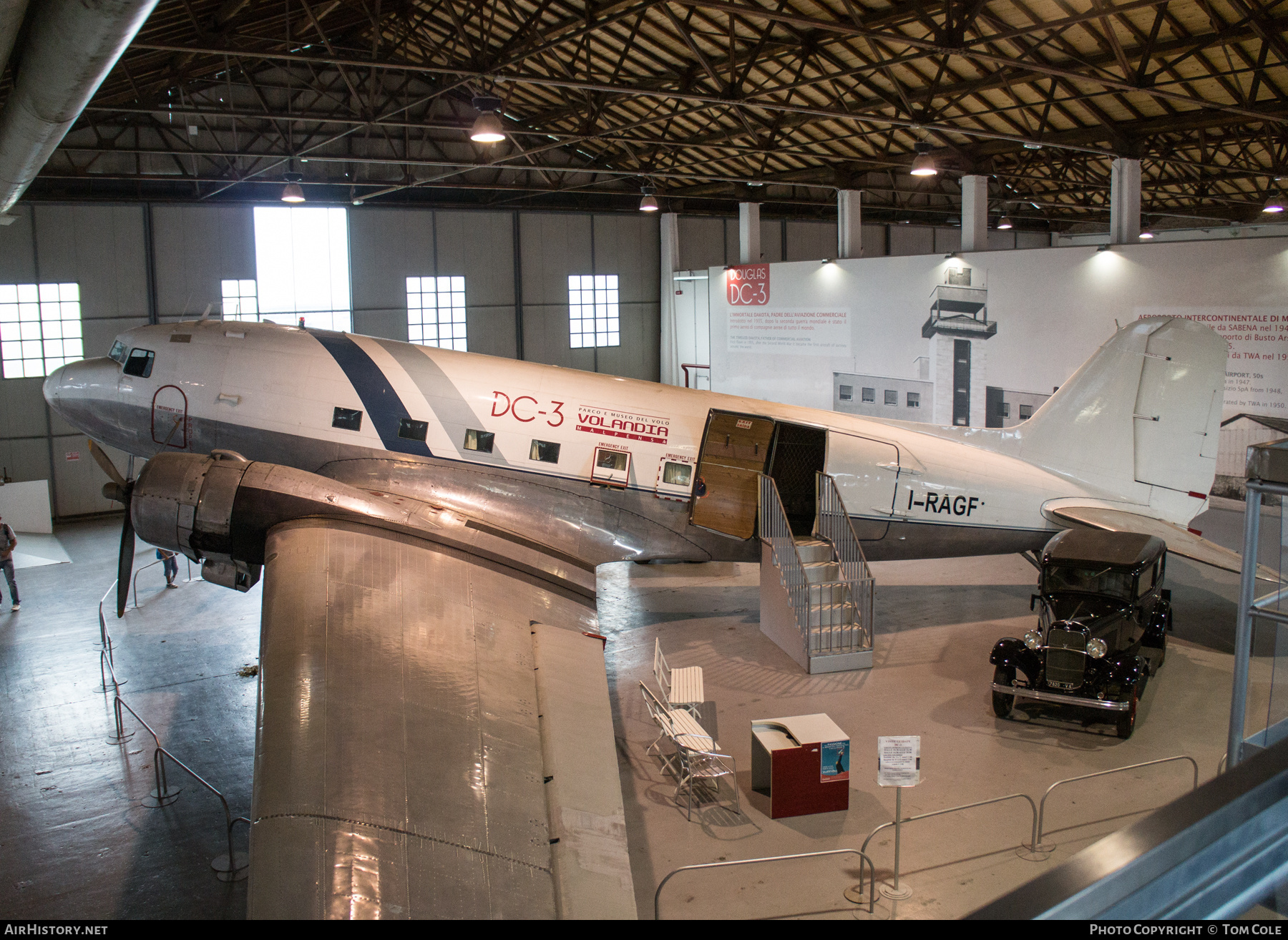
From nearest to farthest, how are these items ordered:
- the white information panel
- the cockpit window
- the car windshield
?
the white information panel → the car windshield → the cockpit window

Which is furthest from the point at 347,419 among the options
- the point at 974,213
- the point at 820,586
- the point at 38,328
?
the point at 974,213

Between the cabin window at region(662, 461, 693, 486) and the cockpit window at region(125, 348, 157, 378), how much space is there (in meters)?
7.96

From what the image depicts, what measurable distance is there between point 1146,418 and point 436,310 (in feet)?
82.4

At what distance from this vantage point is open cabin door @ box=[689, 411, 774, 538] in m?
13.7

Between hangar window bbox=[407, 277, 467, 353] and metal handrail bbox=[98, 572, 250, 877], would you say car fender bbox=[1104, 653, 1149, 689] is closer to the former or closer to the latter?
metal handrail bbox=[98, 572, 250, 877]

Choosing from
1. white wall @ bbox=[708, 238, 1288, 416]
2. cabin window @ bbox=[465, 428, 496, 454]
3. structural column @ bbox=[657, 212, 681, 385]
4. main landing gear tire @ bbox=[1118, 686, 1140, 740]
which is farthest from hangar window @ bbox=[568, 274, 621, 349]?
main landing gear tire @ bbox=[1118, 686, 1140, 740]

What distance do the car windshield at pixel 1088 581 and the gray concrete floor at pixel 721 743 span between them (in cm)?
161

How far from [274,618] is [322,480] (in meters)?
2.95

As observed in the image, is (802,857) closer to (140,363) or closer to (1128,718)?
(1128,718)

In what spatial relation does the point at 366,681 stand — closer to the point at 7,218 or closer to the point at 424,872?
the point at 424,872

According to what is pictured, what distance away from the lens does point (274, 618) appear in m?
7.76

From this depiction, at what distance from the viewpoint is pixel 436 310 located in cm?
3266

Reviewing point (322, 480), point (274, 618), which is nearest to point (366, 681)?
point (274, 618)

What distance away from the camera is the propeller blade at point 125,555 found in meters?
10.5
